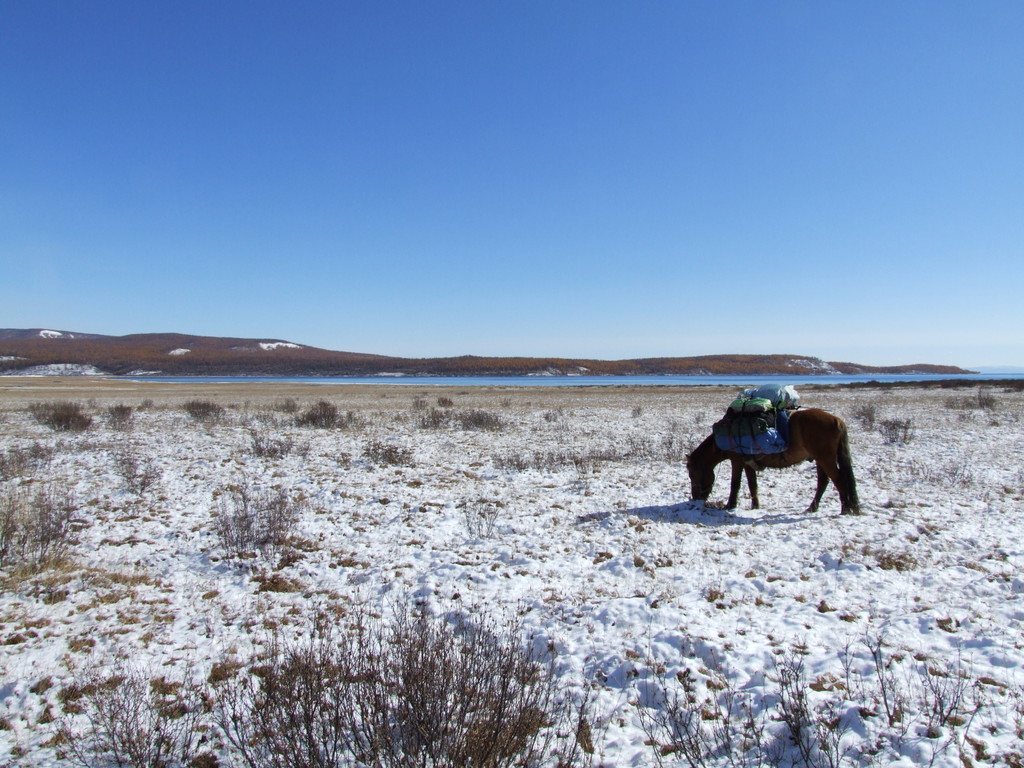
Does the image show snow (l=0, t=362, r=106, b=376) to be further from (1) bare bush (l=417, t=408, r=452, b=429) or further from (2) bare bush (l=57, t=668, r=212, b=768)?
(2) bare bush (l=57, t=668, r=212, b=768)

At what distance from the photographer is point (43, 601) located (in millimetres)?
5184

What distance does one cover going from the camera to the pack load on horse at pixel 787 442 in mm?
7930

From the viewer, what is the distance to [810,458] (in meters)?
8.20

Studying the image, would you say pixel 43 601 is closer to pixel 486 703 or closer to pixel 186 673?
pixel 186 673

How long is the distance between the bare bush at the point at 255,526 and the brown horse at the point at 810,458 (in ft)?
21.2

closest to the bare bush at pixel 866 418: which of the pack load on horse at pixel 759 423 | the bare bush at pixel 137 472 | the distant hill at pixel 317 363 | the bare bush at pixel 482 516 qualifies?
the pack load on horse at pixel 759 423

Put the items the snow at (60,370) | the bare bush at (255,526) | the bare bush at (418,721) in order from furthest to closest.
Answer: the snow at (60,370) → the bare bush at (255,526) → the bare bush at (418,721)

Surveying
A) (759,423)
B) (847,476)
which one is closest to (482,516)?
(759,423)

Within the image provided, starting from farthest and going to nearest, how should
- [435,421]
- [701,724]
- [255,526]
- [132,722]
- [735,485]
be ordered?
[435,421]
[735,485]
[255,526]
[701,724]
[132,722]

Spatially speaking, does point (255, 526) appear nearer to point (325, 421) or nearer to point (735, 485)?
point (735, 485)

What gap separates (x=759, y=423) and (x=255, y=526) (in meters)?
7.71

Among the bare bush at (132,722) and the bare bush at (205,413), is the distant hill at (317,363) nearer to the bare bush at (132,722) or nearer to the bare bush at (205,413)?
the bare bush at (205,413)

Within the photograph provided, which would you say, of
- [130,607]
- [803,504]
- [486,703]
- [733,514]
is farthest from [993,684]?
[130,607]

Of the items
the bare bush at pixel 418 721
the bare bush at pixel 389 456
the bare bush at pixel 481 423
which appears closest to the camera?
the bare bush at pixel 418 721
